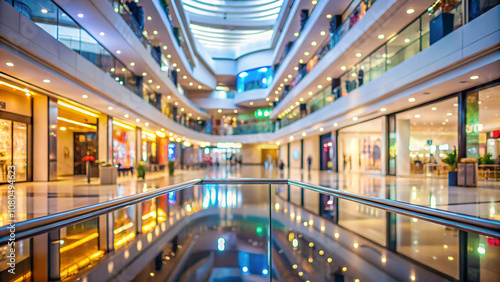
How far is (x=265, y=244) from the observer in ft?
13.4

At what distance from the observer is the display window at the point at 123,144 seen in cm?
2202

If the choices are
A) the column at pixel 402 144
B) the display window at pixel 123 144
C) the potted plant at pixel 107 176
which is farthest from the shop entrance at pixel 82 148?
the column at pixel 402 144

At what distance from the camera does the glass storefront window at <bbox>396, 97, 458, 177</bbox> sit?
17359 millimetres

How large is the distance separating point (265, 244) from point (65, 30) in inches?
422

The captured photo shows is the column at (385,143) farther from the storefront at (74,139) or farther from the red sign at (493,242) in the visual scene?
the storefront at (74,139)

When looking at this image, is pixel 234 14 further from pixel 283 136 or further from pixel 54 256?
pixel 54 256

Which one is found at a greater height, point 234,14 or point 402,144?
point 234,14

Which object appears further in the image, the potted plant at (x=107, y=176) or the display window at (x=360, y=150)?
the display window at (x=360, y=150)

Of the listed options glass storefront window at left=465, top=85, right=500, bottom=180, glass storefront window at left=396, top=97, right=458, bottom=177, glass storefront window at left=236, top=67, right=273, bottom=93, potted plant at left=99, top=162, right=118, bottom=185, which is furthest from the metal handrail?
glass storefront window at left=236, top=67, right=273, bottom=93

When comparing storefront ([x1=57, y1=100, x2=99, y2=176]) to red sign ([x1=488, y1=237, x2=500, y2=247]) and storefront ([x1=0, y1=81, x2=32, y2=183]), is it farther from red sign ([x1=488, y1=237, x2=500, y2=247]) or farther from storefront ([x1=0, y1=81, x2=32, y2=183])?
red sign ([x1=488, y1=237, x2=500, y2=247])

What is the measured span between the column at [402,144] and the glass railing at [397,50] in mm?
3369

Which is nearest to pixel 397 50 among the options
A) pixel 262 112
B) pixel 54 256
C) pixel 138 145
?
pixel 54 256

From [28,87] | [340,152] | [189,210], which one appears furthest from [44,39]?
[340,152]

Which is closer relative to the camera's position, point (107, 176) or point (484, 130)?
point (484, 130)
